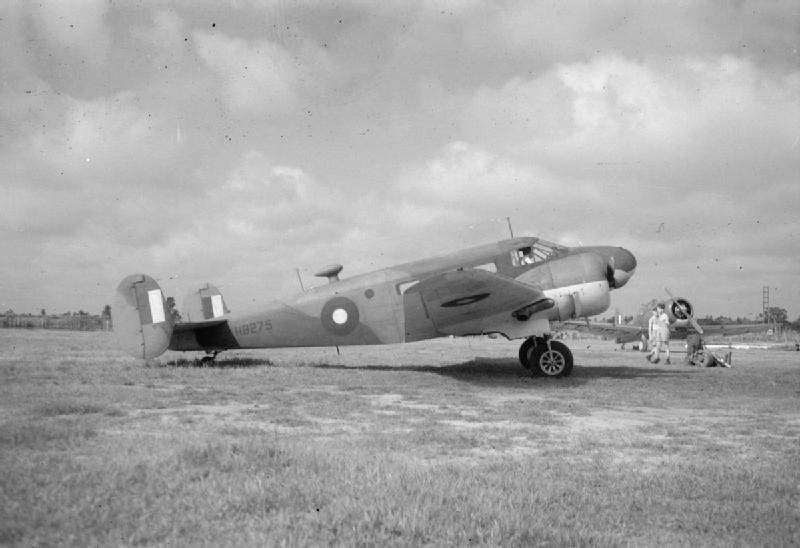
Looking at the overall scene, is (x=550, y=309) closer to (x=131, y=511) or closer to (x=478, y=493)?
(x=478, y=493)

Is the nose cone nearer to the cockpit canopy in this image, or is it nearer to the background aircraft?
the cockpit canopy

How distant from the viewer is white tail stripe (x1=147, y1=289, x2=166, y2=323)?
13.8 meters

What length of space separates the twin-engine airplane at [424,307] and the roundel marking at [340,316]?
0.08 ft

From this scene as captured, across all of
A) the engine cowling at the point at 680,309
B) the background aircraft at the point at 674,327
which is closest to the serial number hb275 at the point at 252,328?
the background aircraft at the point at 674,327

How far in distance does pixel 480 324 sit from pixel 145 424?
26.9 feet

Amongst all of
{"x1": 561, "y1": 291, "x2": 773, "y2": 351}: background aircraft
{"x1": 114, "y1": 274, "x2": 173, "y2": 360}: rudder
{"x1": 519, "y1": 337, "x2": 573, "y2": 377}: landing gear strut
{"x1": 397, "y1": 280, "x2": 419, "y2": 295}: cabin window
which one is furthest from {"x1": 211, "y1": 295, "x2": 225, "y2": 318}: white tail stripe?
{"x1": 561, "y1": 291, "x2": 773, "y2": 351}: background aircraft

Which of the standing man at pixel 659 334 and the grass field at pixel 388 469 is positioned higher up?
the grass field at pixel 388 469

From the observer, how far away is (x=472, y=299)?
1278 cm

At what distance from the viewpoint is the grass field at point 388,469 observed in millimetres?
3391

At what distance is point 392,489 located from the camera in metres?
4.02

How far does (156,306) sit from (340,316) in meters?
4.39

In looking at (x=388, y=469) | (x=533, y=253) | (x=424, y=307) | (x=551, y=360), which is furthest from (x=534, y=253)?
(x=388, y=469)

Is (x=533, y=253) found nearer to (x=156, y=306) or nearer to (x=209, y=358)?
(x=209, y=358)

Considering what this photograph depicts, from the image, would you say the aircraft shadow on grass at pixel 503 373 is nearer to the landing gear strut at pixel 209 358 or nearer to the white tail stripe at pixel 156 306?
the landing gear strut at pixel 209 358
